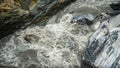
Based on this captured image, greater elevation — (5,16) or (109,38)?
(5,16)

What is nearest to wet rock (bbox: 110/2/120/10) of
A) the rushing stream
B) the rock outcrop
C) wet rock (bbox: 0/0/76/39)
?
the rushing stream

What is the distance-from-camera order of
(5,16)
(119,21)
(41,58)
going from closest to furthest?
(5,16)
(41,58)
(119,21)

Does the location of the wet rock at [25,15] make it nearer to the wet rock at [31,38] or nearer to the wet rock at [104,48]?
the wet rock at [31,38]

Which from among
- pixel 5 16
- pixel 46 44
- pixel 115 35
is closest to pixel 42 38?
pixel 46 44

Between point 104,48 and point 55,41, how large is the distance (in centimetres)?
154

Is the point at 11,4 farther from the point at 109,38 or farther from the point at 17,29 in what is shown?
the point at 109,38

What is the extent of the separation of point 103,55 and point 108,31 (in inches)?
33.3

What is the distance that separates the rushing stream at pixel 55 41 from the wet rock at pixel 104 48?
1.21 ft

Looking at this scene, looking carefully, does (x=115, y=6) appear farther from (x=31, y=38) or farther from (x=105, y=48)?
(x=31, y=38)

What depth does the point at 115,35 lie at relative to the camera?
668 centimetres

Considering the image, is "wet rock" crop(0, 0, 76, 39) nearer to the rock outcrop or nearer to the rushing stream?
the rushing stream

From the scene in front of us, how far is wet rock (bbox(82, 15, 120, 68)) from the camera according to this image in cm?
616

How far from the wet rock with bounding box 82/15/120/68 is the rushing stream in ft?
1.21

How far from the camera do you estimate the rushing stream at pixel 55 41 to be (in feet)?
22.0
